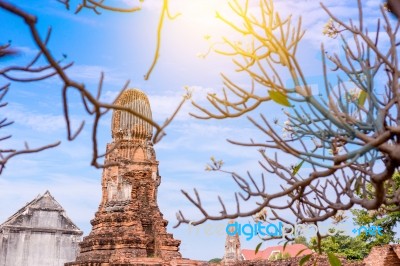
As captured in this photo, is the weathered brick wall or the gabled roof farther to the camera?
the gabled roof

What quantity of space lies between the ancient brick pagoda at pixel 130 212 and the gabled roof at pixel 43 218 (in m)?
3.80

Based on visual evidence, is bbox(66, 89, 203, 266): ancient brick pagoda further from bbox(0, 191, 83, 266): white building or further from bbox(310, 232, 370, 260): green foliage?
bbox(310, 232, 370, 260): green foliage

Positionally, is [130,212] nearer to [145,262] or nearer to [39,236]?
[145,262]

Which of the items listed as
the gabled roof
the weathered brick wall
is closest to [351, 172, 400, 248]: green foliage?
the weathered brick wall

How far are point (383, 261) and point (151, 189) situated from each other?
9440 millimetres

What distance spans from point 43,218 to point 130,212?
6.17m

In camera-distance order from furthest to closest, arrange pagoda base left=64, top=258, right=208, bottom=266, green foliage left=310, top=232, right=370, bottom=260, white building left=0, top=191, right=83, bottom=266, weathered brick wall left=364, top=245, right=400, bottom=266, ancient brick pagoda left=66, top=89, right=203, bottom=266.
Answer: green foliage left=310, top=232, right=370, bottom=260
white building left=0, top=191, right=83, bottom=266
ancient brick pagoda left=66, top=89, right=203, bottom=266
pagoda base left=64, top=258, right=208, bottom=266
weathered brick wall left=364, top=245, right=400, bottom=266

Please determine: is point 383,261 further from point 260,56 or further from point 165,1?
point 165,1

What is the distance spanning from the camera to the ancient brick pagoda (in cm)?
1806

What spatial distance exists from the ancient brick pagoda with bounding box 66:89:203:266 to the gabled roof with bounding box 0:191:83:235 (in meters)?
3.80

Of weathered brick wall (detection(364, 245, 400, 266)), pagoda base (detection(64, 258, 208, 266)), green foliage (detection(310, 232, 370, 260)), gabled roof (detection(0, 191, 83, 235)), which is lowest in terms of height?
weathered brick wall (detection(364, 245, 400, 266))

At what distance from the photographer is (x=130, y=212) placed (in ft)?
63.0

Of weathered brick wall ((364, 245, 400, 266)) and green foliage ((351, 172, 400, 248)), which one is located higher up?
green foliage ((351, 172, 400, 248))

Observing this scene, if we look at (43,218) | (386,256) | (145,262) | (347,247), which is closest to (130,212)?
(145,262)
